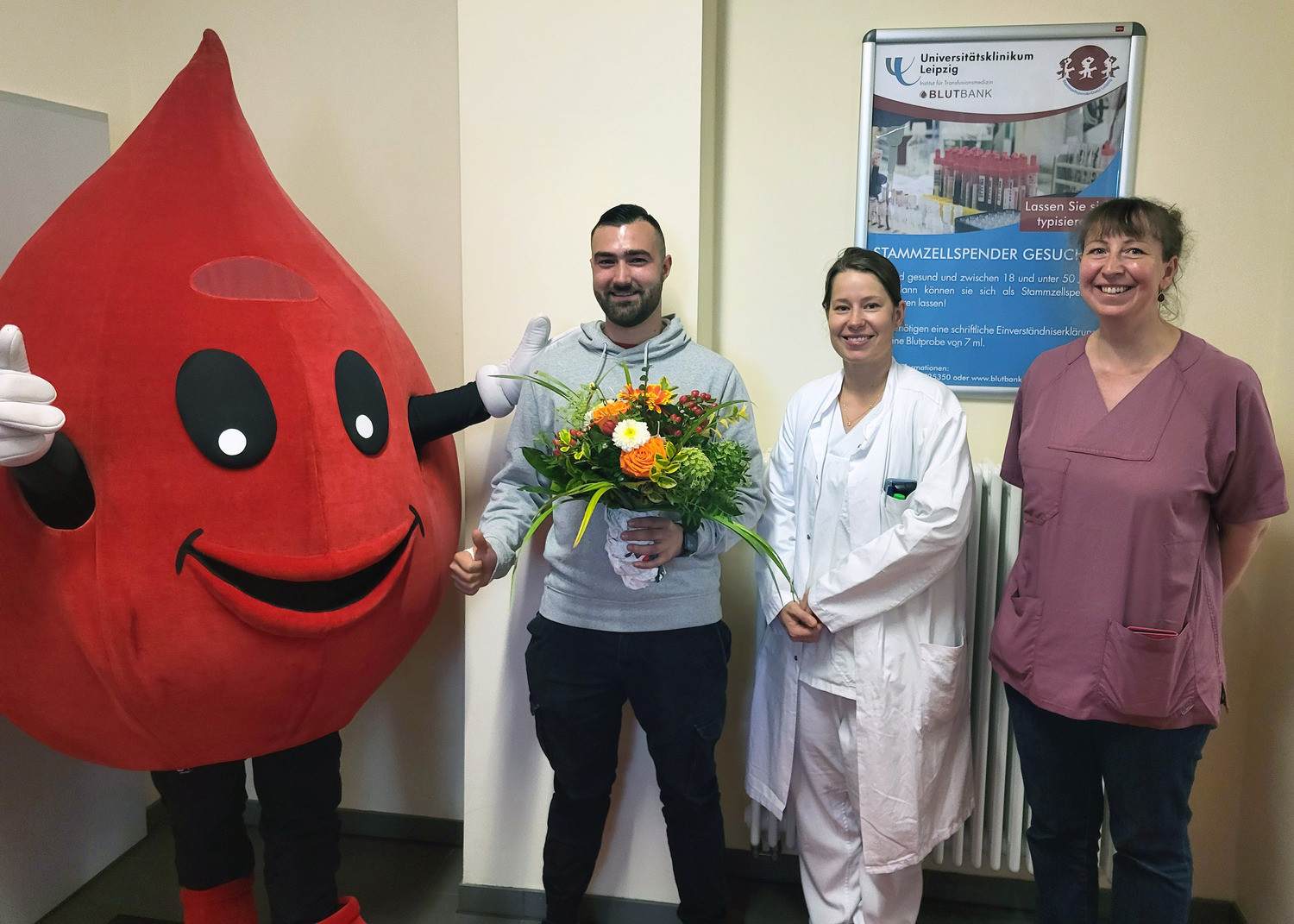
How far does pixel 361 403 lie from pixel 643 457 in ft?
1.89

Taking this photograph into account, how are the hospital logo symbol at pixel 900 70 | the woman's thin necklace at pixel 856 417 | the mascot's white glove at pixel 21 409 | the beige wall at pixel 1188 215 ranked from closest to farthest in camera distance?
the mascot's white glove at pixel 21 409
the woman's thin necklace at pixel 856 417
the beige wall at pixel 1188 215
the hospital logo symbol at pixel 900 70

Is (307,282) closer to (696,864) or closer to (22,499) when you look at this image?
(22,499)

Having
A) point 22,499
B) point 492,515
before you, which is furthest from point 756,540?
point 22,499

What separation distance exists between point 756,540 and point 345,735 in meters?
1.65

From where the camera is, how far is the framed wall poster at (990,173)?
6.71 ft

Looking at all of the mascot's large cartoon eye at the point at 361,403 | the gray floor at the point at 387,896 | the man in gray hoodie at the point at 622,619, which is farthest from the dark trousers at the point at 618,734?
the mascot's large cartoon eye at the point at 361,403

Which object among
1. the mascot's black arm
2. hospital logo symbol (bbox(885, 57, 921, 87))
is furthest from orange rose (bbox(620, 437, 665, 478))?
hospital logo symbol (bbox(885, 57, 921, 87))

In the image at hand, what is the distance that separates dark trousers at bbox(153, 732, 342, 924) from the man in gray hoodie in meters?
0.49

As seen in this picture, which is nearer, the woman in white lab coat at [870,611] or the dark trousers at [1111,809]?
the dark trousers at [1111,809]

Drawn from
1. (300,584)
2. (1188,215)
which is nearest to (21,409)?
(300,584)

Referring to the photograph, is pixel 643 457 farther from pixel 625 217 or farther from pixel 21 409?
pixel 21 409

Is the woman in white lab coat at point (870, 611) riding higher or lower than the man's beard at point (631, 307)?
lower

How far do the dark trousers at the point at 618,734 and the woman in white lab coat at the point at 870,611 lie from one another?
20 cm

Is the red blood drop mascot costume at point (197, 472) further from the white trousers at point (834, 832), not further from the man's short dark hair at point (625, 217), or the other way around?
the white trousers at point (834, 832)
